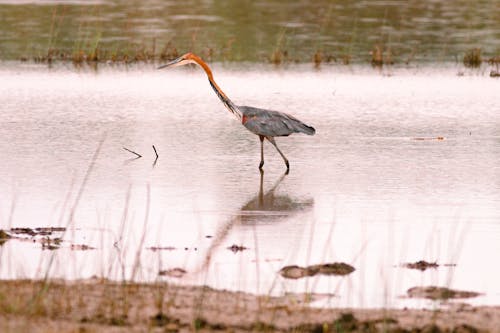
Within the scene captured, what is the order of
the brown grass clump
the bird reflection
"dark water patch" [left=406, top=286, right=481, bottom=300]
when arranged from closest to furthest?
"dark water patch" [left=406, top=286, right=481, bottom=300]
the bird reflection
the brown grass clump

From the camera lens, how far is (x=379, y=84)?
19.4 m

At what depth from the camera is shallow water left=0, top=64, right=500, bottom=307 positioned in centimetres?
807

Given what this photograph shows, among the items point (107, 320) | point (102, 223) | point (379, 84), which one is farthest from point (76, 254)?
point (379, 84)

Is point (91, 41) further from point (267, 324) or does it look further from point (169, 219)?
point (267, 324)

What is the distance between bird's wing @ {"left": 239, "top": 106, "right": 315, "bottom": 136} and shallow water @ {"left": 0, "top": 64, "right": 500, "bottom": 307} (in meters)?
0.44

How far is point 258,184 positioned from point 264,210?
1.21 meters

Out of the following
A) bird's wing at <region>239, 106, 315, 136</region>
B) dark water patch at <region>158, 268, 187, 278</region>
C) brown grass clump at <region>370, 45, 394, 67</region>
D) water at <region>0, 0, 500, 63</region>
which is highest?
water at <region>0, 0, 500, 63</region>

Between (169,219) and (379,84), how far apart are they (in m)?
10.3

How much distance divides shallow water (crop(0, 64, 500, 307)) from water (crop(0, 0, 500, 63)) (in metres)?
4.04

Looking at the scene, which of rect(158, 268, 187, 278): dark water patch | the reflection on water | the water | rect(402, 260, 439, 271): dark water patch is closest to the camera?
rect(158, 268, 187, 278): dark water patch

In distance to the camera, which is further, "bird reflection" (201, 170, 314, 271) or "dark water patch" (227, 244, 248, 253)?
"bird reflection" (201, 170, 314, 271)

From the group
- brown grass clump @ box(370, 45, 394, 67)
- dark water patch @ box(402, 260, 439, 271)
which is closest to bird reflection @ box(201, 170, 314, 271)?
dark water patch @ box(402, 260, 439, 271)

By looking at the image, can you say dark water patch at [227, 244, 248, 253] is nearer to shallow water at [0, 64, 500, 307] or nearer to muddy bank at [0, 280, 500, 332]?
shallow water at [0, 64, 500, 307]

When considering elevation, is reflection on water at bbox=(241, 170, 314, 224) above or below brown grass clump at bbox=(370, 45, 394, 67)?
below
